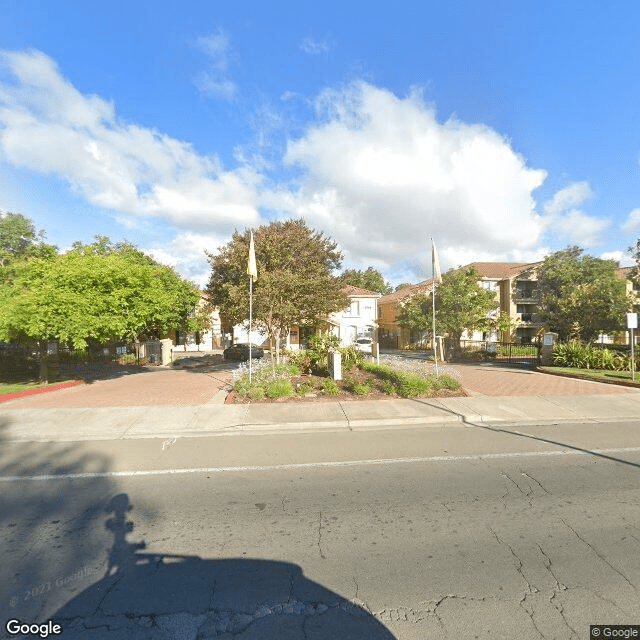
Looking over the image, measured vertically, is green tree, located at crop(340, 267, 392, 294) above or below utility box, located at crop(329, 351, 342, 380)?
above

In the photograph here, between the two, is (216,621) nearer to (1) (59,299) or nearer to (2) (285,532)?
(2) (285,532)

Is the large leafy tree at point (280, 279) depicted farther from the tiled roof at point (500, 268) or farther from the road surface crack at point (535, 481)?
the tiled roof at point (500, 268)

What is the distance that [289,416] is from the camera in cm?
930

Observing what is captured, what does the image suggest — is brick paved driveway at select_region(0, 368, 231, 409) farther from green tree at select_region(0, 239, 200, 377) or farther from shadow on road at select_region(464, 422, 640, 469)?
shadow on road at select_region(464, 422, 640, 469)

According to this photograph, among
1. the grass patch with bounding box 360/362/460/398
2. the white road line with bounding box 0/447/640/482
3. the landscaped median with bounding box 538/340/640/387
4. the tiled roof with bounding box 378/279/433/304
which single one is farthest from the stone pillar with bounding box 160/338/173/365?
the landscaped median with bounding box 538/340/640/387

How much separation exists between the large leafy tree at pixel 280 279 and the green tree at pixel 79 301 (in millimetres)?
3729

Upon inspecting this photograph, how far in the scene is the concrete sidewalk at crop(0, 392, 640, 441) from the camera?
8375 mm

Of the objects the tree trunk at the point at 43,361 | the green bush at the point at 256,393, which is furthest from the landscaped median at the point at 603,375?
the tree trunk at the point at 43,361

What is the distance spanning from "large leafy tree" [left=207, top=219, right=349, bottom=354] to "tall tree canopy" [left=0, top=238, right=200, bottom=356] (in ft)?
12.0

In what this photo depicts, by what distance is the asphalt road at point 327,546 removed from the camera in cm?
285

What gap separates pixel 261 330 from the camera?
64.3 feet

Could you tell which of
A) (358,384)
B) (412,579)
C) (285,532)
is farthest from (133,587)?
(358,384)

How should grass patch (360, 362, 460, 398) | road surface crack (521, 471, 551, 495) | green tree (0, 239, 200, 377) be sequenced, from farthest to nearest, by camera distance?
green tree (0, 239, 200, 377)
grass patch (360, 362, 460, 398)
road surface crack (521, 471, 551, 495)

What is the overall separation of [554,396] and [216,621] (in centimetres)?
1195
